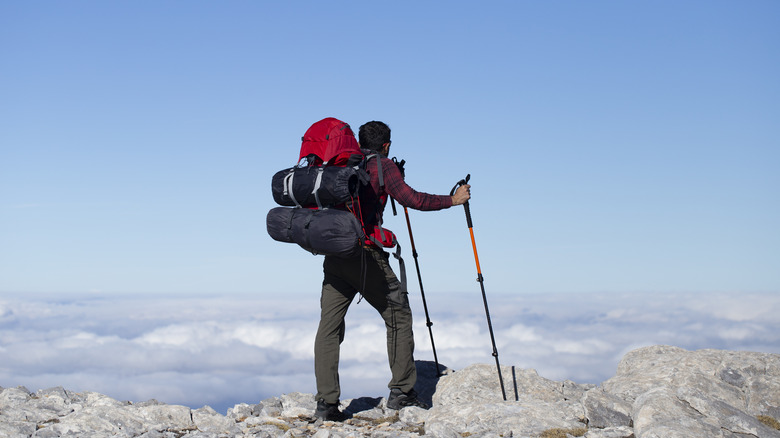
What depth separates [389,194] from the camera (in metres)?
9.27

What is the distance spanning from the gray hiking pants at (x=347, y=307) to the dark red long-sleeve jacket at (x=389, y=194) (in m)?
0.50

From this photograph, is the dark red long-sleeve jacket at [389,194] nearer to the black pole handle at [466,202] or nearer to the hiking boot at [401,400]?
the black pole handle at [466,202]

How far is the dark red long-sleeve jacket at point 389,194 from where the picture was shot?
30.0ft

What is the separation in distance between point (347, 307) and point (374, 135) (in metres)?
2.42

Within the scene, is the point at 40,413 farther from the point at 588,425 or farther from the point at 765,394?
the point at 765,394

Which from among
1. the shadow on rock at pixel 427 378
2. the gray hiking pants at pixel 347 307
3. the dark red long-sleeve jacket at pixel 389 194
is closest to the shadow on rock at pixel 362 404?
the shadow on rock at pixel 427 378

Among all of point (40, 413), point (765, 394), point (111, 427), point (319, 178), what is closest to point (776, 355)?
point (765, 394)

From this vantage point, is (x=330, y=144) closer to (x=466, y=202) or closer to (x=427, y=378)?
(x=466, y=202)

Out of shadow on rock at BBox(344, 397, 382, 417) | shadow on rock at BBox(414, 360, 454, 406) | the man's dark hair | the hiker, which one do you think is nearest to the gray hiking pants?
the hiker

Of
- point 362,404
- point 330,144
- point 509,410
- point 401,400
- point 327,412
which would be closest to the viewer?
point 509,410

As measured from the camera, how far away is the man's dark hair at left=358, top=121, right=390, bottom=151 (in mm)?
9602

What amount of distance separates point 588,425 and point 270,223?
468cm

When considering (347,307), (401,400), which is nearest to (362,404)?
(401,400)

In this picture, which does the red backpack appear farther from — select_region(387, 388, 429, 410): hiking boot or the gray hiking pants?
select_region(387, 388, 429, 410): hiking boot
